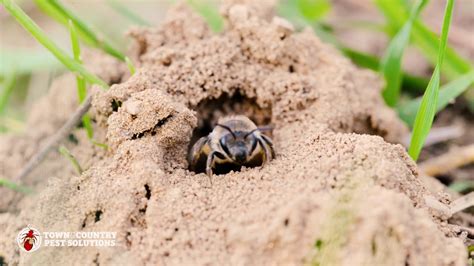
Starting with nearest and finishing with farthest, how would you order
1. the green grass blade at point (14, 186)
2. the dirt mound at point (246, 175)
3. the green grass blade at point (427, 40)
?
the dirt mound at point (246, 175) < the green grass blade at point (14, 186) < the green grass blade at point (427, 40)

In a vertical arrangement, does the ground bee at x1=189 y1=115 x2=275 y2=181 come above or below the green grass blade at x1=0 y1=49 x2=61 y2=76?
below

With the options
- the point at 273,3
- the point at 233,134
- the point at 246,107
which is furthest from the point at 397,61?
the point at 233,134

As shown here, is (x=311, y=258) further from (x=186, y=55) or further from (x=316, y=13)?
(x=316, y=13)

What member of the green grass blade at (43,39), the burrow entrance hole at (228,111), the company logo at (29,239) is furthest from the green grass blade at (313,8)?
the company logo at (29,239)

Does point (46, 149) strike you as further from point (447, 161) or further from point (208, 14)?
point (447, 161)

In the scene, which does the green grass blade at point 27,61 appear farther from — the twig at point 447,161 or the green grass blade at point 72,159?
the twig at point 447,161

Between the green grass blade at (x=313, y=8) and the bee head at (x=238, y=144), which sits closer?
the bee head at (x=238, y=144)

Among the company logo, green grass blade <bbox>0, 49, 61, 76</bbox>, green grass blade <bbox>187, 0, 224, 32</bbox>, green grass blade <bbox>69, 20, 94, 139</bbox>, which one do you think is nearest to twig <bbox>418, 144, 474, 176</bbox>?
green grass blade <bbox>187, 0, 224, 32</bbox>

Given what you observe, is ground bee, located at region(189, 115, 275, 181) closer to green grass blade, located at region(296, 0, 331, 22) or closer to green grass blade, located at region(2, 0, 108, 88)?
green grass blade, located at region(2, 0, 108, 88)
